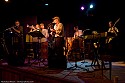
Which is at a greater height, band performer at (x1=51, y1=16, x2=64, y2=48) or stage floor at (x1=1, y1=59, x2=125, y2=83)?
band performer at (x1=51, y1=16, x2=64, y2=48)

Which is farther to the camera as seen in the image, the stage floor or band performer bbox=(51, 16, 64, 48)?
band performer bbox=(51, 16, 64, 48)

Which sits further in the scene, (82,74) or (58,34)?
(58,34)

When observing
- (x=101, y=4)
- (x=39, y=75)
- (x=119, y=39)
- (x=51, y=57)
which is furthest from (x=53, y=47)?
(x=101, y=4)

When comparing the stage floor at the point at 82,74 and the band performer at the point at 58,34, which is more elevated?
the band performer at the point at 58,34

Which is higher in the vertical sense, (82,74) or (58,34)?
(58,34)

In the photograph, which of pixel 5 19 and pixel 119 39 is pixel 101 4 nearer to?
pixel 5 19

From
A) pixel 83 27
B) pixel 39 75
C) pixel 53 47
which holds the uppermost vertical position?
pixel 83 27

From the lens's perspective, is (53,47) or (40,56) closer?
(53,47)

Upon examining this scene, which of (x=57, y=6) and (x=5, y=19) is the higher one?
(x=57, y=6)

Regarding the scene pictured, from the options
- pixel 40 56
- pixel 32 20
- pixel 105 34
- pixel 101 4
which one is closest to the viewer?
pixel 105 34

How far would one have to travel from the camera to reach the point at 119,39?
19.3 feet

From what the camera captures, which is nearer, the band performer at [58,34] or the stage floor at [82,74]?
the stage floor at [82,74]

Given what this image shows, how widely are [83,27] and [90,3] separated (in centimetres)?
164

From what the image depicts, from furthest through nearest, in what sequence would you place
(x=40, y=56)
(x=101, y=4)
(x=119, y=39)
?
(x=101, y=4) < (x=40, y=56) < (x=119, y=39)
